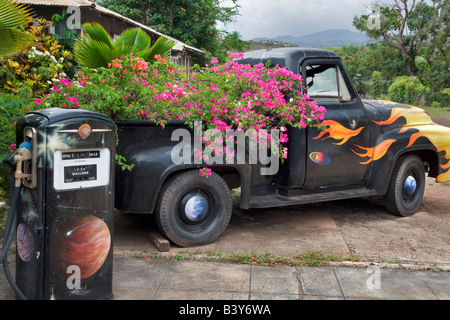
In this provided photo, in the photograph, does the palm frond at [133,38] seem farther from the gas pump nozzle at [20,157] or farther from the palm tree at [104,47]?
the gas pump nozzle at [20,157]

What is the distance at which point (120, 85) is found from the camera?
474cm

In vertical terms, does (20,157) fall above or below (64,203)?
above

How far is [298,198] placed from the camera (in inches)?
223

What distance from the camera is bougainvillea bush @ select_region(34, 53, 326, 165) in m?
4.59

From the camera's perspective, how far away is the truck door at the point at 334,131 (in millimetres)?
5680

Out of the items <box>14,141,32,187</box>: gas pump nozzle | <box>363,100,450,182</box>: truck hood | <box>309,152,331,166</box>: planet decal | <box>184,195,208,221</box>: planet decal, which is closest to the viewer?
<box>14,141,32,187</box>: gas pump nozzle

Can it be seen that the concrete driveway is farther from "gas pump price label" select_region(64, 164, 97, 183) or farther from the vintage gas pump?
"gas pump price label" select_region(64, 164, 97, 183)

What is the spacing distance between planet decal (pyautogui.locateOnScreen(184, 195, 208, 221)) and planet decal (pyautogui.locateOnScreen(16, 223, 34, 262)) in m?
1.73

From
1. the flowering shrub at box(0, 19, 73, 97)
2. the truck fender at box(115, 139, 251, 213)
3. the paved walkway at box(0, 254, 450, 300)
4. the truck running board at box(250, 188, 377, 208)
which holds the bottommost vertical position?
the paved walkway at box(0, 254, 450, 300)

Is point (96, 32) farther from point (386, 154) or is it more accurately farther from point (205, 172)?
point (386, 154)

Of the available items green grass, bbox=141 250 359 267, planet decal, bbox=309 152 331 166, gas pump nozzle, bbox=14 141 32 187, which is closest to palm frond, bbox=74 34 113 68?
planet decal, bbox=309 152 331 166

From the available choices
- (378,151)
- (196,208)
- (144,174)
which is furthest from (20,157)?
(378,151)

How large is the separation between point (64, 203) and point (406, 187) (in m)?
4.85
